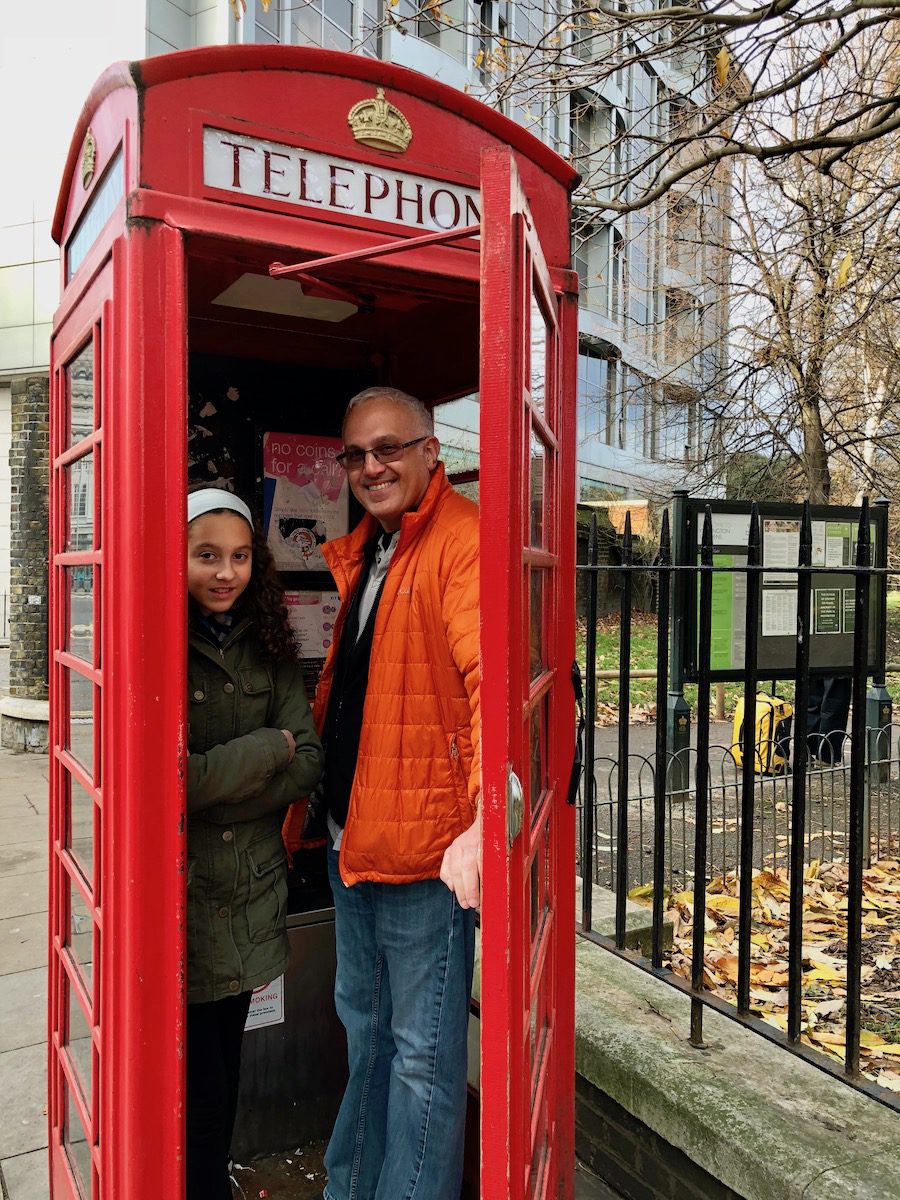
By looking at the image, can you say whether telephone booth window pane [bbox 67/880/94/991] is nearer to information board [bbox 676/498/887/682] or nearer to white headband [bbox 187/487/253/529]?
white headband [bbox 187/487/253/529]

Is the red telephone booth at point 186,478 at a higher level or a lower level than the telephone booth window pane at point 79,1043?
higher

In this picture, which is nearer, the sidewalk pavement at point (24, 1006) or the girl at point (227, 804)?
the girl at point (227, 804)

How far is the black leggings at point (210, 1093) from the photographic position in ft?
6.73

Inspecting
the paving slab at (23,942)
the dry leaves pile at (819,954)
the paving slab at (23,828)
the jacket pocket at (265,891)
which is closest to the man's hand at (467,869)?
the jacket pocket at (265,891)

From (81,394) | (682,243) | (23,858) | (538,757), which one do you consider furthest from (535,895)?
(682,243)

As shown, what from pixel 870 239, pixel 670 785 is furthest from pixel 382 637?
pixel 870 239

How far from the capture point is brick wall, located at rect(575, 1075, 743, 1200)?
230cm

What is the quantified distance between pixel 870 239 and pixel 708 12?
20.0 ft

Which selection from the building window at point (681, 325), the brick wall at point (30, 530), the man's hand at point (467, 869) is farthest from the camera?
the building window at point (681, 325)

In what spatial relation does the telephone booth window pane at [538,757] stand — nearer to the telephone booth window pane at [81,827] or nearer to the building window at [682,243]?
the telephone booth window pane at [81,827]

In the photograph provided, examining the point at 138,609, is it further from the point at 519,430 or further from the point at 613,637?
the point at 613,637

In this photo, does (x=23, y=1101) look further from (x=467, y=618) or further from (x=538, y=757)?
(x=467, y=618)

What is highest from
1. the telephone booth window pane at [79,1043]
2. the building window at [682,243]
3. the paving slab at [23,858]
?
the building window at [682,243]

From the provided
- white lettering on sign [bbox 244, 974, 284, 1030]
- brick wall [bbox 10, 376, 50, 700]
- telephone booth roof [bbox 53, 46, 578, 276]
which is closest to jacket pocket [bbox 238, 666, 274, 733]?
telephone booth roof [bbox 53, 46, 578, 276]
